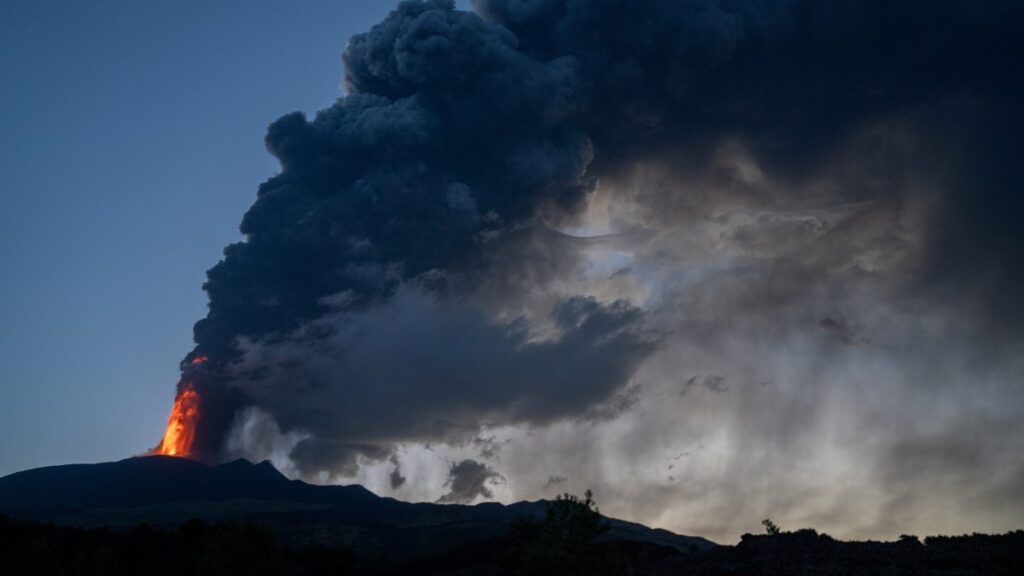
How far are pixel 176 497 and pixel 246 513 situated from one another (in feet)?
76.5

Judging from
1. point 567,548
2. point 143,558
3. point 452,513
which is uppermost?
point 452,513

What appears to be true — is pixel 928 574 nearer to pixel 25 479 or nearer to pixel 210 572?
pixel 210 572

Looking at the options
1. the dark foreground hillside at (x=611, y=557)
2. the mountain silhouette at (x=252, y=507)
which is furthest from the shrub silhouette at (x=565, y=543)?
the mountain silhouette at (x=252, y=507)

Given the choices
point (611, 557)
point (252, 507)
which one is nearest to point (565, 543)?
point (611, 557)

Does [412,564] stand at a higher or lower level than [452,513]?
lower

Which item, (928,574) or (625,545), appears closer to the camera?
(928,574)

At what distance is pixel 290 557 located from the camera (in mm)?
84438

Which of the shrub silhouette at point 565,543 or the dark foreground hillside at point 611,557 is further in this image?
the shrub silhouette at point 565,543

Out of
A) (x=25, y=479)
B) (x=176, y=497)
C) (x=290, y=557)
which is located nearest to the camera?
(x=290, y=557)

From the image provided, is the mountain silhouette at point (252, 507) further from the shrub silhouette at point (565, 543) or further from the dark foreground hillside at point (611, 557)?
the shrub silhouette at point (565, 543)

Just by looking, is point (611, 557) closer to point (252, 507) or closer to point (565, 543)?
point (565, 543)

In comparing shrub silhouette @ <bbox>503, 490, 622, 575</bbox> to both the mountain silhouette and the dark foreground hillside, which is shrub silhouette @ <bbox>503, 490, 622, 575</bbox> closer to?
the dark foreground hillside

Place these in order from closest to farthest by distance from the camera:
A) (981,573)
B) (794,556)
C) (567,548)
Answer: (981,573)
(794,556)
(567,548)

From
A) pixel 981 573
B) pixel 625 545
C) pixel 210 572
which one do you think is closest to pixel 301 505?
pixel 625 545
